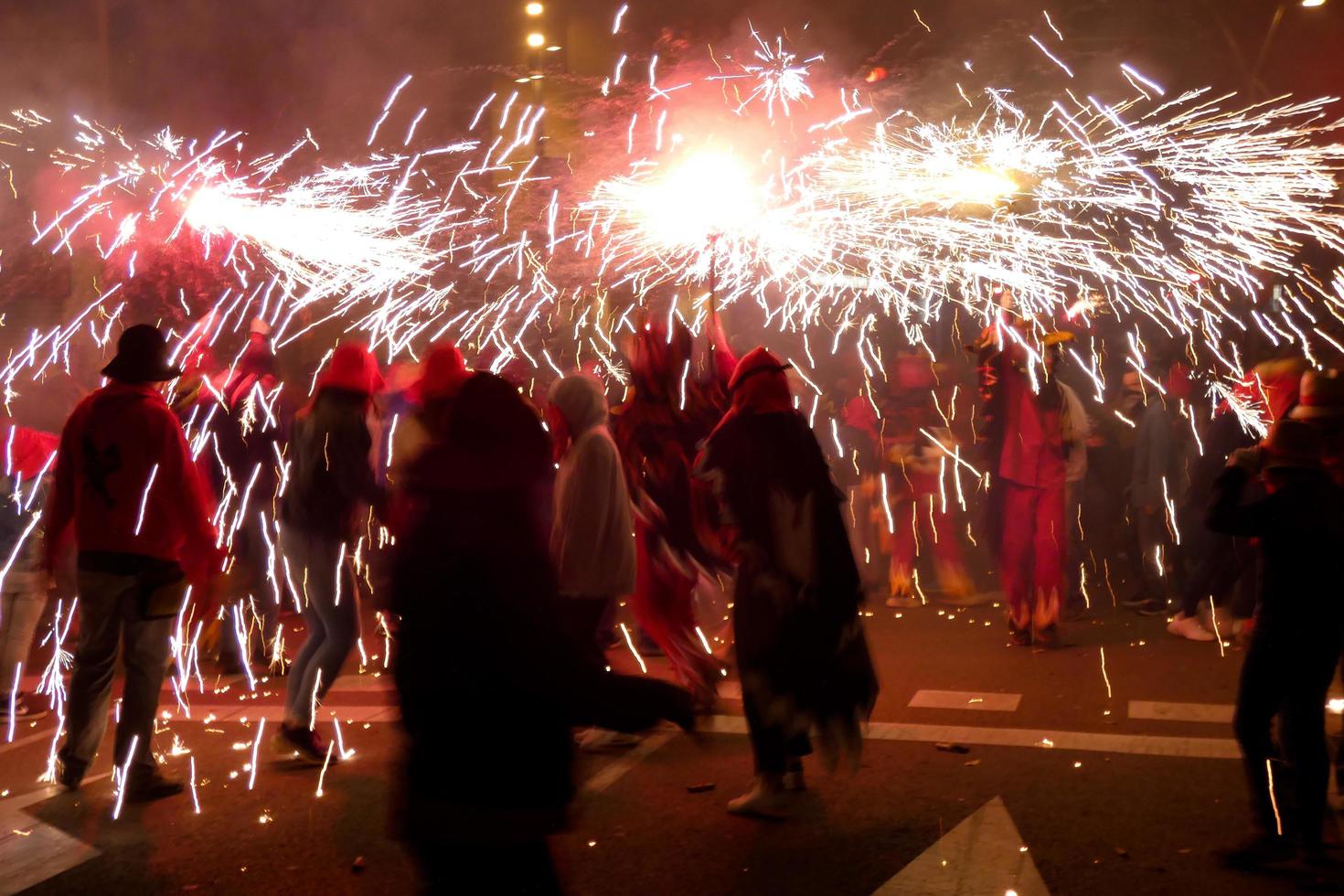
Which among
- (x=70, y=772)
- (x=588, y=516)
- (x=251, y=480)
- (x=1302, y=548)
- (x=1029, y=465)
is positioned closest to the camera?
(x=1302, y=548)

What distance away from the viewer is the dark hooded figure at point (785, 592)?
189 inches

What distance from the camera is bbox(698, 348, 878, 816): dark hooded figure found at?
15.8 feet

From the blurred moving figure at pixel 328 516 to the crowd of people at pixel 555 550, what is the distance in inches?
0.5

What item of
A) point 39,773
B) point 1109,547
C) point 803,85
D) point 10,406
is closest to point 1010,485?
point 1109,547

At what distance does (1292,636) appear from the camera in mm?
4094

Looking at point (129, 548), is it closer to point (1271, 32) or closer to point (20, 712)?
point (20, 712)

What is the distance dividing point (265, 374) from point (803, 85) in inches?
198

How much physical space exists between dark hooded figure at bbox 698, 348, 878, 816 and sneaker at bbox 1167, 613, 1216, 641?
12.6 feet

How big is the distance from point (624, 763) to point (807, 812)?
1060 millimetres

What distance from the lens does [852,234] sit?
1109 cm

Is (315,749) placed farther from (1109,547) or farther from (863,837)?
(1109,547)

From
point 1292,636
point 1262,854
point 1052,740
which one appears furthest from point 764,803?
point 1292,636

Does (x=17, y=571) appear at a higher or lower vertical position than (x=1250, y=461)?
higher

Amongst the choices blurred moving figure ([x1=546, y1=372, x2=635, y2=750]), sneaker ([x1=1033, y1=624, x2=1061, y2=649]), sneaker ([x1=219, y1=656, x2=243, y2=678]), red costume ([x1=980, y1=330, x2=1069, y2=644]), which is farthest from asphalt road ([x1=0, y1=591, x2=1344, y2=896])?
red costume ([x1=980, y1=330, x2=1069, y2=644])
